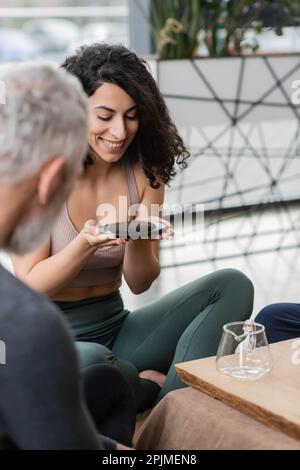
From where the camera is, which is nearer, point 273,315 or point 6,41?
point 273,315

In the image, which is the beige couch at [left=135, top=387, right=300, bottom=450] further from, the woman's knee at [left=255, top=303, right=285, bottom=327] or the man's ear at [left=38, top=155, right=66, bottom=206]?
the man's ear at [left=38, top=155, right=66, bottom=206]

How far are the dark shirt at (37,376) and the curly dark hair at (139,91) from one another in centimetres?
118

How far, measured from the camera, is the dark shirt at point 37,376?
1063 mm

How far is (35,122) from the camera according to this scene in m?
1.05

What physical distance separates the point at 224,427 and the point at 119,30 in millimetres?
3775

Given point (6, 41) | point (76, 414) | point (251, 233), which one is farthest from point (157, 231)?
point (6, 41)

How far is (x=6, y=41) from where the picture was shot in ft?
15.8

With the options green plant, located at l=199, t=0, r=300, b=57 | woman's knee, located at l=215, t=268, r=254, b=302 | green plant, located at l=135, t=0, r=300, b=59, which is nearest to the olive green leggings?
woman's knee, located at l=215, t=268, r=254, b=302

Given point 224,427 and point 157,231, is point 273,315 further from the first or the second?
point 224,427

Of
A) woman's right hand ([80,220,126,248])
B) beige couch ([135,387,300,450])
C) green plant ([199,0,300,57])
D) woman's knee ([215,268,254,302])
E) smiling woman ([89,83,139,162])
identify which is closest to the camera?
beige couch ([135,387,300,450])

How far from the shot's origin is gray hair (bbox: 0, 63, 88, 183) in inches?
41.4

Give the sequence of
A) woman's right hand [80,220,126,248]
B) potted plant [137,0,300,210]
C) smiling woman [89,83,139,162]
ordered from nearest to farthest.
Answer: woman's right hand [80,220,126,248]
smiling woman [89,83,139,162]
potted plant [137,0,300,210]

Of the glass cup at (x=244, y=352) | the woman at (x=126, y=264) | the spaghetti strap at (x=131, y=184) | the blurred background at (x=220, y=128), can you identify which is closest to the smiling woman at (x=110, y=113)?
the woman at (x=126, y=264)

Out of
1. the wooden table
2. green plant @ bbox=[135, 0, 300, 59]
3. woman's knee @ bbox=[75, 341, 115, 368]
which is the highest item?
green plant @ bbox=[135, 0, 300, 59]
